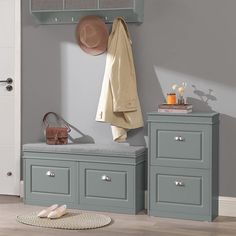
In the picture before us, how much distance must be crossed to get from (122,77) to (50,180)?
106 cm

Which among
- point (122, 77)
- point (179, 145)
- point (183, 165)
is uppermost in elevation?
point (122, 77)

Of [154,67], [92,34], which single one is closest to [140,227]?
[154,67]

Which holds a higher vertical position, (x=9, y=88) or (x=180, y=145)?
(x=9, y=88)

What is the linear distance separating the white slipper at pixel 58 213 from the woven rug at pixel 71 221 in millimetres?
29

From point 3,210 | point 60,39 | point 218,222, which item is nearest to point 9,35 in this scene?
point 60,39

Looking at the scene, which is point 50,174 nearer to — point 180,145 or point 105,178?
point 105,178

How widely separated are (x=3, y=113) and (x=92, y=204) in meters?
1.27

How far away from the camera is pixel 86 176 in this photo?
5230mm

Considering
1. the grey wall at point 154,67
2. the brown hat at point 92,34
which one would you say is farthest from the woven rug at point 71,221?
the brown hat at point 92,34

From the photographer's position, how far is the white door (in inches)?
225

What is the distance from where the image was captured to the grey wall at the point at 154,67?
5.09 meters

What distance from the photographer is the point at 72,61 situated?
5.56 metres

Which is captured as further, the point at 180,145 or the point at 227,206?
the point at 227,206

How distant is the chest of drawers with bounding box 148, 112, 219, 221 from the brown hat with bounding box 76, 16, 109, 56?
0.83 m
